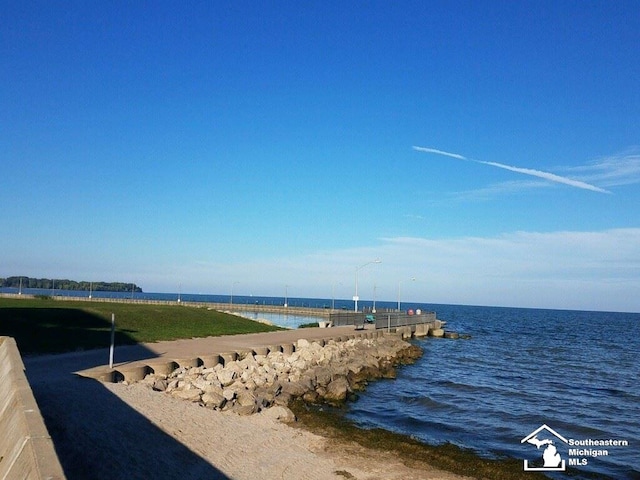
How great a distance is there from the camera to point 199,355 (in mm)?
19516

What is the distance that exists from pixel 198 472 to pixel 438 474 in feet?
17.1

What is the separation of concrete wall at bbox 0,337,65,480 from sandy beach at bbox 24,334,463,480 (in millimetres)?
1254

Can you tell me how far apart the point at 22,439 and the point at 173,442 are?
6.08 m

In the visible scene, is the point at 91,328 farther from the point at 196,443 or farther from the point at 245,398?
the point at 196,443

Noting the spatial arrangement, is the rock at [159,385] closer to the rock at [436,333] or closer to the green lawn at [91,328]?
the green lawn at [91,328]

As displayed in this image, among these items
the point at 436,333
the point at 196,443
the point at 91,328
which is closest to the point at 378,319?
the point at 436,333

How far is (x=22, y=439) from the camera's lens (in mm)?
5816

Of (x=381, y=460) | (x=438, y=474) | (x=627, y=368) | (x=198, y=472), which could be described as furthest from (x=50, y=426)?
(x=627, y=368)

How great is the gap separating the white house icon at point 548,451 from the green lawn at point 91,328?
15114mm

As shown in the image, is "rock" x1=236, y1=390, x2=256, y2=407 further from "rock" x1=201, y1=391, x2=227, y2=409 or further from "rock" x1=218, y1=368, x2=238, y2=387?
"rock" x1=218, y1=368, x2=238, y2=387

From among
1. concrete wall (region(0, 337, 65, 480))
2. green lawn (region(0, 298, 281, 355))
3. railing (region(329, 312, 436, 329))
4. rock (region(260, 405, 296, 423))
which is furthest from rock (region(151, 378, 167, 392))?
railing (region(329, 312, 436, 329))

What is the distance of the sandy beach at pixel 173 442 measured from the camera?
9.66 metres

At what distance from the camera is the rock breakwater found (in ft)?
50.6

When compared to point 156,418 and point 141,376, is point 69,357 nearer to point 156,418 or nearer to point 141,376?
point 141,376
